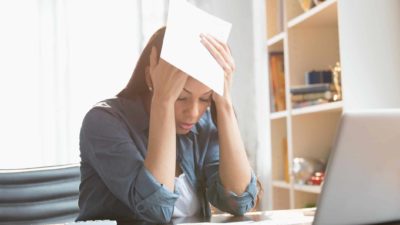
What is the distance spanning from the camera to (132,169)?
116cm

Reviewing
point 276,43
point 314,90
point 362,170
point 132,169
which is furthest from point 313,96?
point 362,170

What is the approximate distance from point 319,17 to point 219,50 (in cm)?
134

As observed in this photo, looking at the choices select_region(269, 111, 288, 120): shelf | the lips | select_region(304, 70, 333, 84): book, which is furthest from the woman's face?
select_region(269, 111, 288, 120): shelf

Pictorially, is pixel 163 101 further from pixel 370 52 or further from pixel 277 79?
pixel 277 79

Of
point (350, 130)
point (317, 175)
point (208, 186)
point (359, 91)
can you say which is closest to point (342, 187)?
point (350, 130)

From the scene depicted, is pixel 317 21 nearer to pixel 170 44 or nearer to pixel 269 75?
pixel 269 75

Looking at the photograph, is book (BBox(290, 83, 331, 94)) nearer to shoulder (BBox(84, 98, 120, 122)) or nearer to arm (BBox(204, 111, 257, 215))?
arm (BBox(204, 111, 257, 215))

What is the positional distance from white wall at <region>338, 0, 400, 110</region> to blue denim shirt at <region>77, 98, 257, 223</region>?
907mm

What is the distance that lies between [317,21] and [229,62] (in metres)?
1.35

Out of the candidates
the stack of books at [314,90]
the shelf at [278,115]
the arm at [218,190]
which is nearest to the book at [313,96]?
the stack of books at [314,90]

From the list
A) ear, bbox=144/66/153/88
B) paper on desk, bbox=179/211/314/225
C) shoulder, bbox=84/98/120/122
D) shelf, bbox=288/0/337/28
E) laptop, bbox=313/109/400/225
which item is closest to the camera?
laptop, bbox=313/109/400/225

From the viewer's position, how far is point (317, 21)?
2482mm

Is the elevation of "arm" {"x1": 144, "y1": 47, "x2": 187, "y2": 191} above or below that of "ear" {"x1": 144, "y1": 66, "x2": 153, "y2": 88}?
below

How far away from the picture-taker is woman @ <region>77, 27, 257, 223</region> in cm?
115
